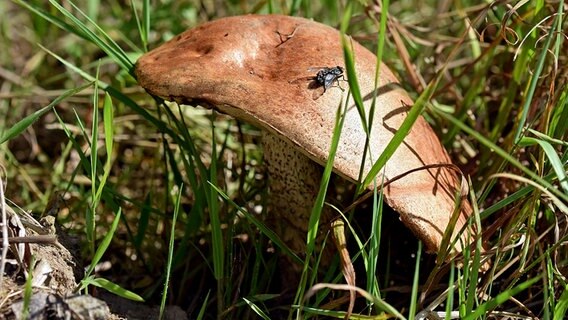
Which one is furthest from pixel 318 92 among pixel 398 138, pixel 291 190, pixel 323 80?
pixel 291 190

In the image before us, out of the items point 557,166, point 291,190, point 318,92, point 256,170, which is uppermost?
point 318,92

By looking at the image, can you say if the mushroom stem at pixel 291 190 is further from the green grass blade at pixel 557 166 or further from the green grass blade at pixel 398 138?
the green grass blade at pixel 557 166

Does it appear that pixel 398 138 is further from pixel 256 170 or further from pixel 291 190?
pixel 256 170

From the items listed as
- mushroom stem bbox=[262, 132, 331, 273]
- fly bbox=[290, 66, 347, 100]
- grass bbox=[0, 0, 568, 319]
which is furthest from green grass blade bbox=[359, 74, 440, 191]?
mushroom stem bbox=[262, 132, 331, 273]

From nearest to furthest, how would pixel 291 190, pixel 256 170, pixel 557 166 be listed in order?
pixel 557 166 → pixel 291 190 → pixel 256 170

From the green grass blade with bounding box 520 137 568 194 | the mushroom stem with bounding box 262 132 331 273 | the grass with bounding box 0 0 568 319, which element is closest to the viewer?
the green grass blade with bounding box 520 137 568 194

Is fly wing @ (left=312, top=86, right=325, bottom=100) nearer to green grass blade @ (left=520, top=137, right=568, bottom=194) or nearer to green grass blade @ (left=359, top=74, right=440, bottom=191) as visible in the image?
green grass blade @ (left=359, top=74, right=440, bottom=191)

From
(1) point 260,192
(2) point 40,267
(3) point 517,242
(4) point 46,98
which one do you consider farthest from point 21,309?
(4) point 46,98
